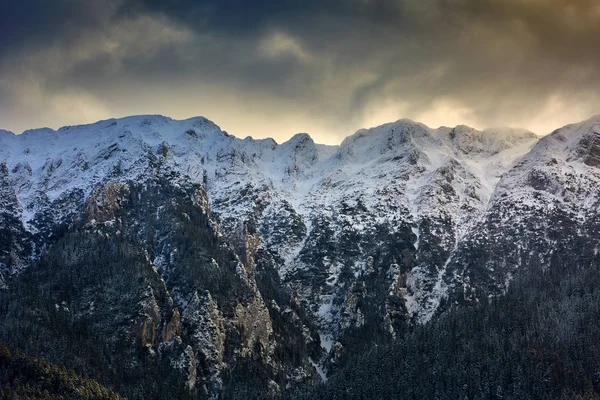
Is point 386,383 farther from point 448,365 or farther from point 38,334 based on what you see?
point 38,334

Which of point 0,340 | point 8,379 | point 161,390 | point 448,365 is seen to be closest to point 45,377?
point 8,379

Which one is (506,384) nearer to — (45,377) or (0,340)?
(45,377)

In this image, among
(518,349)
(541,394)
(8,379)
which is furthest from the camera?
(518,349)

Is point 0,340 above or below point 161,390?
above

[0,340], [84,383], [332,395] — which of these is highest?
[0,340]

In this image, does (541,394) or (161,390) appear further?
(161,390)

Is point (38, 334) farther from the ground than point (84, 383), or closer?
farther from the ground

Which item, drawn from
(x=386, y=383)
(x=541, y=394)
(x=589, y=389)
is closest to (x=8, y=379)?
(x=386, y=383)

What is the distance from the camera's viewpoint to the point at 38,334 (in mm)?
196625

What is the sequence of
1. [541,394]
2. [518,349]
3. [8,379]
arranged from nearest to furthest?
[8,379] → [541,394] → [518,349]

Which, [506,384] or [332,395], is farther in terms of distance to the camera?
[332,395]

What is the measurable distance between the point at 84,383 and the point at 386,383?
9263 cm

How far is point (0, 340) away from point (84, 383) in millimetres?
36262

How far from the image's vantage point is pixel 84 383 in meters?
170
